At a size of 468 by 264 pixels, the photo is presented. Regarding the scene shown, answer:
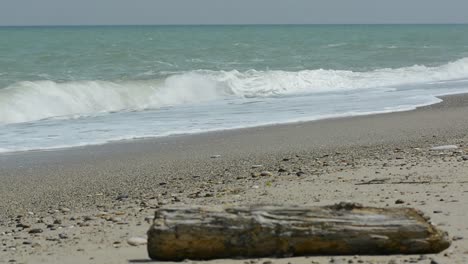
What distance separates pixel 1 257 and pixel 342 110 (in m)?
12.0

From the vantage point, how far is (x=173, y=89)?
882 inches

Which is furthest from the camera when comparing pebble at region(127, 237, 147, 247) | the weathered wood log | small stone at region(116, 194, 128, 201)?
small stone at region(116, 194, 128, 201)

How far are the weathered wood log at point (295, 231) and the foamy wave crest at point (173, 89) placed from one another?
12.3 meters

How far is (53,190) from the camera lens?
26.9 ft

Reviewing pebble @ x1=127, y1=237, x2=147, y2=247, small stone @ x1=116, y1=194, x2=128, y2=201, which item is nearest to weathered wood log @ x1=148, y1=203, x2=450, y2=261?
pebble @ x1=127, y1=237, x2=147, y2=247

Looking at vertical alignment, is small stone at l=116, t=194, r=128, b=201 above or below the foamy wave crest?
below

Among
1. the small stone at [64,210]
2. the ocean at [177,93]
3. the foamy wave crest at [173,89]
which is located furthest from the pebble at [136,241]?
the foamy wave crest at [173,89]

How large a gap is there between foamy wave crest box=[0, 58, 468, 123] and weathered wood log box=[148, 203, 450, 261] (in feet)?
40.3

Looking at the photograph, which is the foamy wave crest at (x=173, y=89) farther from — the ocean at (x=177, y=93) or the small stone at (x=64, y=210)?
the small stone at (x=64, y=210)

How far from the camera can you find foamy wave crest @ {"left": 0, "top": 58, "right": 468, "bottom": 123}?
18.3m

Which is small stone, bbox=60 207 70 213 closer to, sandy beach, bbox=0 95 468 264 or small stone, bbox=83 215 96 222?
sandy beach, bbox=0 95 468 264

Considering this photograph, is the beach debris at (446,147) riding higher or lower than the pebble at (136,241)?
higher

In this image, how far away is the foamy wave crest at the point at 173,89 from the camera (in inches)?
721

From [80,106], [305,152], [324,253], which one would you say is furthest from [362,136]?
[80,106]
